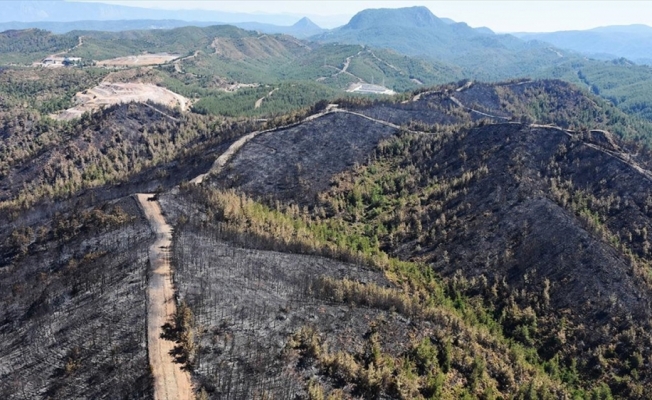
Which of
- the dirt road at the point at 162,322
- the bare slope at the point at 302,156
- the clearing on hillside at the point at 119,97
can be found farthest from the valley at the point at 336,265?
the clearing on hillside at the point at 119,97

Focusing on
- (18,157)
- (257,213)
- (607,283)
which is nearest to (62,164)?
(18,157)

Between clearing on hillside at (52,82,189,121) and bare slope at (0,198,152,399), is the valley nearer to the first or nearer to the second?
bare slope at (0,198,152,399)

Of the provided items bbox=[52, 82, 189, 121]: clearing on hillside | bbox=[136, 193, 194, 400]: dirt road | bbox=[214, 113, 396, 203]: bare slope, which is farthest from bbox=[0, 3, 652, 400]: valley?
bbox=[52, 82, 189, 121]: clearing on hillside

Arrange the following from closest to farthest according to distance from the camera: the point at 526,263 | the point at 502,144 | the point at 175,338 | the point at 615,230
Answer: the point at 175,338 < the point at 526,263 < the point at 615,230 < the point at 502,144

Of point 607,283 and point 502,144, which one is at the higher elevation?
point 502,144

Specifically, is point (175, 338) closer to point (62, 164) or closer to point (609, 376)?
point (609, 376)

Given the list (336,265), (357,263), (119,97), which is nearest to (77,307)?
(336,265)

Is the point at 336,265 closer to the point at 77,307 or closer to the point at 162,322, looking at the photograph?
the point at 162,322
